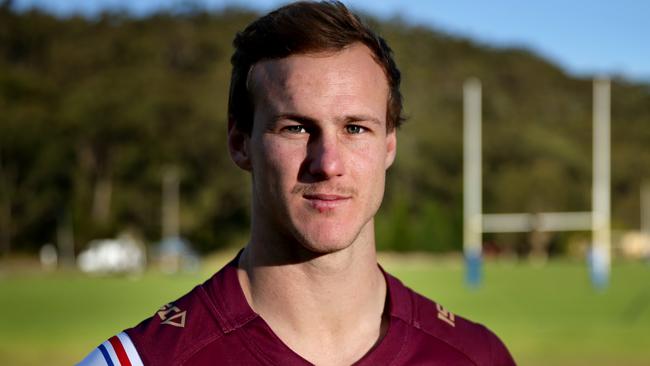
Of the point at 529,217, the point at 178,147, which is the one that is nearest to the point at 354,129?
the point at 529,217

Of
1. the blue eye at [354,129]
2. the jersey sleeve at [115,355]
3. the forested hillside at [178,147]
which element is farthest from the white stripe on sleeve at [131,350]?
the forested hillside at [178,147]

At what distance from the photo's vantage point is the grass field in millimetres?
16766

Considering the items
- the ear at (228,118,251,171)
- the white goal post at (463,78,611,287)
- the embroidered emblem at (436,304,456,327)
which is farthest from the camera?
the white goal post at (463,78,611,287)

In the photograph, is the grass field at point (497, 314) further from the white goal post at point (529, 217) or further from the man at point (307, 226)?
the man at point (307, 226)

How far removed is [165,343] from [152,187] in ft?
243

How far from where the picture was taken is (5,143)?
69.8 metres

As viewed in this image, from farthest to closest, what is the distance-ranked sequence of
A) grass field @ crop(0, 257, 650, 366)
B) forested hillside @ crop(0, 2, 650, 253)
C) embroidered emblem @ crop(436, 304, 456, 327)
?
1. forested hillside @ crop(0, 2, 650, 253)
2. grass field @ crop(0, 257, 650, 366)
3. embroidered emblem @ crop(436, 304, 456, 327)

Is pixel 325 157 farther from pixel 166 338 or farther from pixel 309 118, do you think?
pixel 166 338

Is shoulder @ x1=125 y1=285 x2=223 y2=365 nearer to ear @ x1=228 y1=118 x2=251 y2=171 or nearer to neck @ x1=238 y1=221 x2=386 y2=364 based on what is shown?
neck @ x1=238 y1=221 x2=386 y2=364

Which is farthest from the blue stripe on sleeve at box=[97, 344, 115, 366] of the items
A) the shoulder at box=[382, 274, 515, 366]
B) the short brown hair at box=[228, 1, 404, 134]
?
the shoulder at box=[382, 274, 515, 366]

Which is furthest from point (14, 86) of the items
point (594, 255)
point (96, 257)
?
point (594, 255)

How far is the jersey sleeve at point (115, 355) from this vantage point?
2.56 metres

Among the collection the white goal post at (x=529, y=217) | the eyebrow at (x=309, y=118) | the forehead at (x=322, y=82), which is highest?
the forehead at (x=322, y=82)

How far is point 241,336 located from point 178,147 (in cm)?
7532
